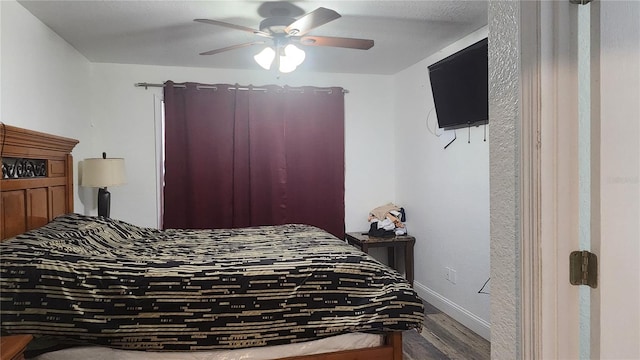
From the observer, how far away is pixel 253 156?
13.7ft

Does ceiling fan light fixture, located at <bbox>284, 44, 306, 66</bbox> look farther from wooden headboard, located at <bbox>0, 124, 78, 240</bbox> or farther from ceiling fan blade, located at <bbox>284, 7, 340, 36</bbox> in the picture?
wooden headboard, located at <bbox>0, 124, 78, 240</bbox>

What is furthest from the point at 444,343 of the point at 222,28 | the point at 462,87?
the point at 222,28

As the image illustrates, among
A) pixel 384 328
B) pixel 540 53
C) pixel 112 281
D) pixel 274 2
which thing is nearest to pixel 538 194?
pixel 540 53

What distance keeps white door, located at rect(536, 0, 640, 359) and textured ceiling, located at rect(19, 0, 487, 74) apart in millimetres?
1834

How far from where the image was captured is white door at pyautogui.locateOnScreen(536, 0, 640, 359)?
35.7 inches

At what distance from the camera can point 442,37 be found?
3289 mm

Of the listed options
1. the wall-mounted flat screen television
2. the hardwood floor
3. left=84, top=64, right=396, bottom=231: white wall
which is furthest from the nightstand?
the wall-mounted flat screen television

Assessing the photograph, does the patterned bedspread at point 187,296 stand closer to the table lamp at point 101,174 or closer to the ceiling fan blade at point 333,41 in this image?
the table lamp at point 101,174

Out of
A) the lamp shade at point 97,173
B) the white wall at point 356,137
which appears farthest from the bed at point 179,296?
the lamp shade at point 97,173

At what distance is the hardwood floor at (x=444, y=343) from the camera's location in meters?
2.79

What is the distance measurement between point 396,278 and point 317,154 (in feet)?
7.77

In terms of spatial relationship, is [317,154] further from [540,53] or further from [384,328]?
[540,53]

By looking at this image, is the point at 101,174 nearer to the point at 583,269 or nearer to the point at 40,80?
the point at 40,80

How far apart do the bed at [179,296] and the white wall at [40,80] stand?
0.35m
